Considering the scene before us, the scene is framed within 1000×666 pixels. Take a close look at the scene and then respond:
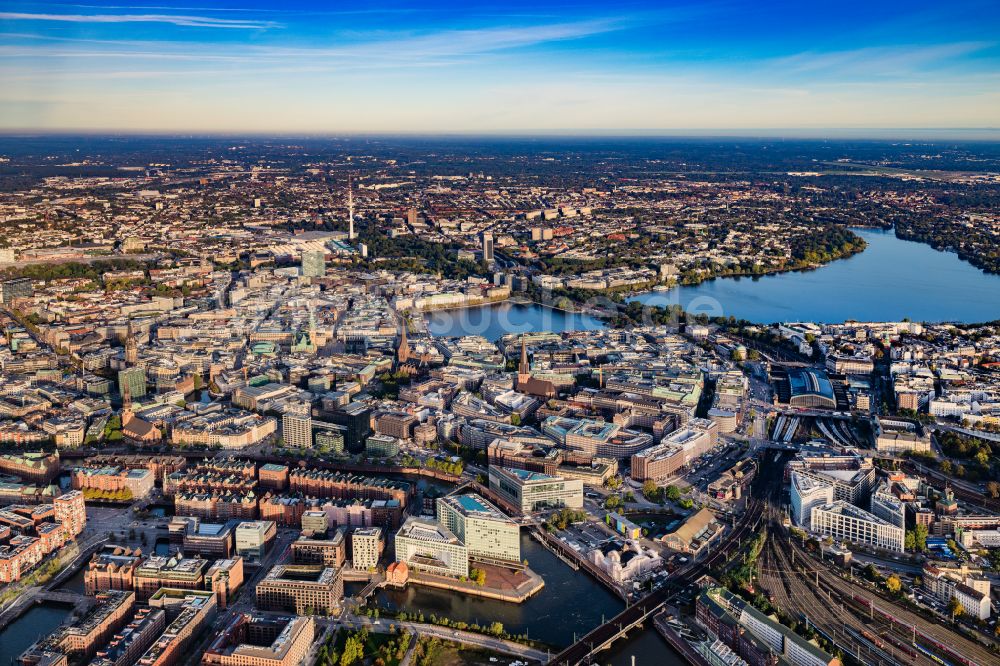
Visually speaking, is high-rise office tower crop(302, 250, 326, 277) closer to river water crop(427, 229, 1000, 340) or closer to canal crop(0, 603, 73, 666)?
river water crop(427, 229, 1000, 340)

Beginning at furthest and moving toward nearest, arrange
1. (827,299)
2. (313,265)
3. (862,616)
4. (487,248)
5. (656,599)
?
(487,248) < (313,265) < (827,299) < (656,599) < (862,616)

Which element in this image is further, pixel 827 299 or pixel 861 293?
pixel 861 293

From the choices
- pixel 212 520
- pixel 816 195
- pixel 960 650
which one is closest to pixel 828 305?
pixel 960 650

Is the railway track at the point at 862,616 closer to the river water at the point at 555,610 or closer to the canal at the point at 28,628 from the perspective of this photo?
the river water at the point at 555,610

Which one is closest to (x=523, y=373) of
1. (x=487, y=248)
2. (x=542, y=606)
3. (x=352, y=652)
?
(x=542, y=606)

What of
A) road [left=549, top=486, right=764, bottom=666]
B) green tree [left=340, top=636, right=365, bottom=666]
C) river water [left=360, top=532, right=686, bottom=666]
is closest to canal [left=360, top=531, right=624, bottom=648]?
river water [left=360, top=532, right=686, bottom=666]

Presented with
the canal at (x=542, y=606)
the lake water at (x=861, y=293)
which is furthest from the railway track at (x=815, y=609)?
the lake water at (x=861, y=293)

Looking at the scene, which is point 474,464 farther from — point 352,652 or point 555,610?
point 352,652
